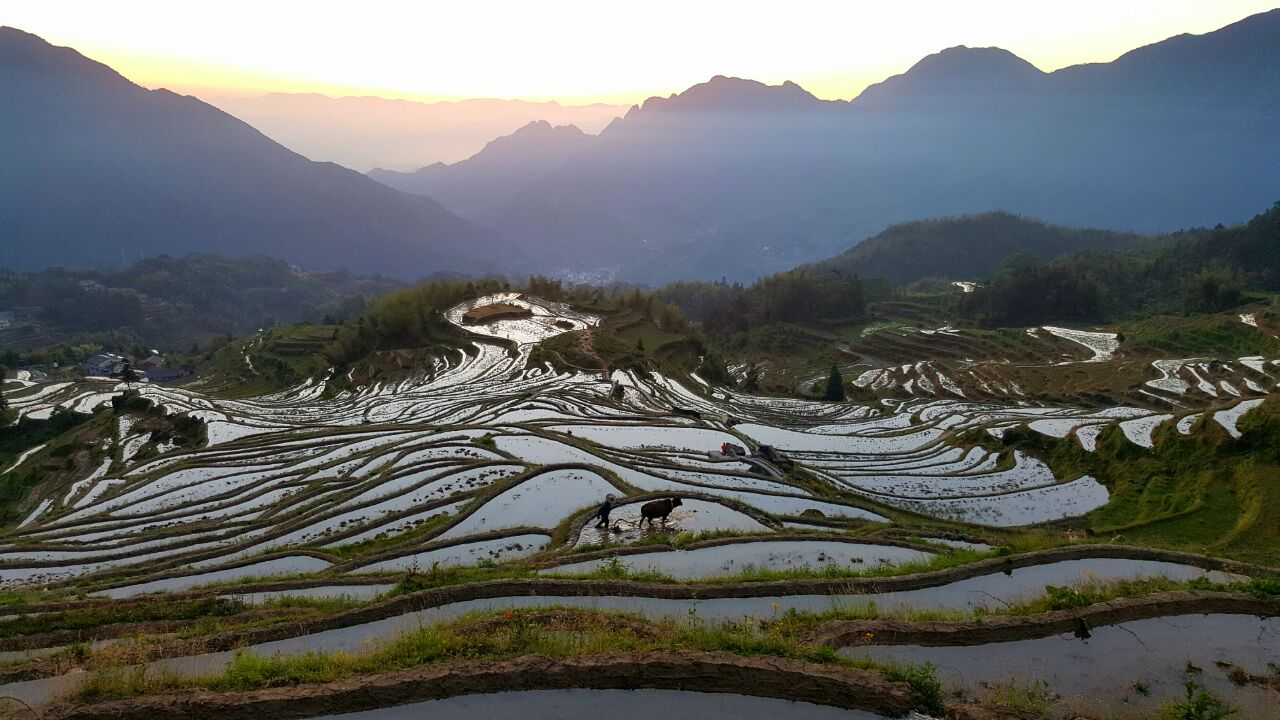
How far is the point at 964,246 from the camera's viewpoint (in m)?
152

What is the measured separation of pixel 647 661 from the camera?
579cm

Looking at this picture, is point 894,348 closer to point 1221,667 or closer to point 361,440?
point 361,440

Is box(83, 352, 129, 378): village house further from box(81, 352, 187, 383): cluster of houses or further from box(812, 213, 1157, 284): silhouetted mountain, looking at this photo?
box(812, 213, 1157, 284): silhouetted mountain

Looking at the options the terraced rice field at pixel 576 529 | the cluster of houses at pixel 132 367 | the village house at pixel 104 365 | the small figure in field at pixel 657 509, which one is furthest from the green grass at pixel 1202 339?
the village house at pixel 104 365

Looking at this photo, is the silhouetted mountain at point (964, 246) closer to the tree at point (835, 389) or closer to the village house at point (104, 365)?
the tree at point (835, 389)

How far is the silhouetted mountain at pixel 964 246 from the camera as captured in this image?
474ft

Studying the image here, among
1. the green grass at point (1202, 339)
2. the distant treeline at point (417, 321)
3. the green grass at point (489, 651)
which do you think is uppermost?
the green grass at point (489, 651)

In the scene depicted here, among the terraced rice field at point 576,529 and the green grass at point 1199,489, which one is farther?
the green grass at point 1199,489

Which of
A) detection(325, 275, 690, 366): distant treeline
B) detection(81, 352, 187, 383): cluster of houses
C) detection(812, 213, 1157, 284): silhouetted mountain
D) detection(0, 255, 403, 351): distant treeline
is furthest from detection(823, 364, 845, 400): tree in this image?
detection(812, 213, 1157, 284): silhouetted mountain

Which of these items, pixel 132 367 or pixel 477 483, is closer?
pixel 477 483

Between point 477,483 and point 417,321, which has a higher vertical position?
point 477,483

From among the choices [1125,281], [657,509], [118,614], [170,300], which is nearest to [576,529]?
[657,509]

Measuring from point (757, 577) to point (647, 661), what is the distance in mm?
3326

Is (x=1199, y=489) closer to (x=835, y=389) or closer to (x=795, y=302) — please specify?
(x=835, y=389)
